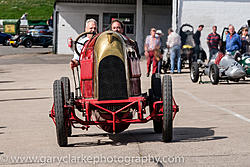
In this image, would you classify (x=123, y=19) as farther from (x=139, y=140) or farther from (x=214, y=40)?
(x=139, y=140)

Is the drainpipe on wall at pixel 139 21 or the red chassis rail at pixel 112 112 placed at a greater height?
the drainpipe on wall at pixel 139 21

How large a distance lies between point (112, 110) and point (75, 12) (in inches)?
1259

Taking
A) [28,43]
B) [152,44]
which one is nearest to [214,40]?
[152,44]

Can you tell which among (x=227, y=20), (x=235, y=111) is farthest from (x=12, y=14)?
(x=235, y=111)

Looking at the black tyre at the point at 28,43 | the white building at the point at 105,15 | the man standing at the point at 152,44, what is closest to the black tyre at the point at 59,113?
the man standing at the point at 152,44

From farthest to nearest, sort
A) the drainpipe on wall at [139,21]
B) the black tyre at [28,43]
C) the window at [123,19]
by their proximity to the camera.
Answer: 1. the black tyre at [28,43]
2. the window at [123,19]
3. the drainpipe on wall at [139,21]

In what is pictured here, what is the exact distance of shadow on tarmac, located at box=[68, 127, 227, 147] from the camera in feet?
27.0

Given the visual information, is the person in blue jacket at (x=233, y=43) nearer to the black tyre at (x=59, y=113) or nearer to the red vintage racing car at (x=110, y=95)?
the red vintage racing car at (x=110, y=95)

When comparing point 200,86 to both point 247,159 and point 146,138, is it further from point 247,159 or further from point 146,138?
point 247,159

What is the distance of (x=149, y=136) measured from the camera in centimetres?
869

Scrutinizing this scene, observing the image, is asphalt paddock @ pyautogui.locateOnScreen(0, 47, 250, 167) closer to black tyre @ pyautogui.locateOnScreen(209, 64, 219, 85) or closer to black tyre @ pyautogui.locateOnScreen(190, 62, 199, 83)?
black tyre @ pyautogui.locateOnScreen(209, 64, 219, 85)

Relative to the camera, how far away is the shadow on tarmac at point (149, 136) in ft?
27.0

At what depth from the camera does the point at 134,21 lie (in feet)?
130

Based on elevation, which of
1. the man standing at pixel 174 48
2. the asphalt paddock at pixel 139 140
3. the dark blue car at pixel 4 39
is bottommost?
the asphalt paddock at pixel 139 140
